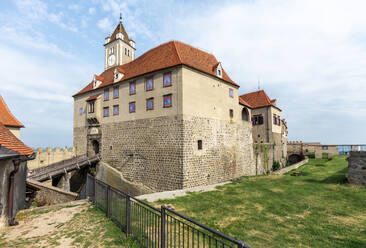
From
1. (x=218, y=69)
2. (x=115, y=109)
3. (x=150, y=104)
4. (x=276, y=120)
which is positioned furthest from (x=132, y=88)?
(x=276, y=120)

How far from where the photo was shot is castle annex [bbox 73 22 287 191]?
16.2 metres

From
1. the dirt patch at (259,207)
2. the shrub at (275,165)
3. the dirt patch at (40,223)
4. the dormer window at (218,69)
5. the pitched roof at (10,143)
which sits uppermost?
the dormer window at (218,69)

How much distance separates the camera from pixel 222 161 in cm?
1881

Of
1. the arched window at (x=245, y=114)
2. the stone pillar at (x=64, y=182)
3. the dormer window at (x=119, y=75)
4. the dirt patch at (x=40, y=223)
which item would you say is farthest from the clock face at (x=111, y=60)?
the dirt patch at (x=40, y=223)

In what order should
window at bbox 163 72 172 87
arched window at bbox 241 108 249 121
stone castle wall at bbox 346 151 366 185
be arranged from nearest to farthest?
stone castle wall at bbox 346 151 366 185 → window at bbox 163 72 172 87 → arched window at bbox 241 108 249 121

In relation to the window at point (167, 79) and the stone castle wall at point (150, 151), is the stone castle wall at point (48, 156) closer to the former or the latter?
the stone castle wall at point (150, 151)

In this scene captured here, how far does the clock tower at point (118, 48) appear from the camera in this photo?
30.6 metres

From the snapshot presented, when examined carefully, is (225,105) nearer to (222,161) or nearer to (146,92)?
(222,161)

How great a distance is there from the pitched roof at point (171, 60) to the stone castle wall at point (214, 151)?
515 cm

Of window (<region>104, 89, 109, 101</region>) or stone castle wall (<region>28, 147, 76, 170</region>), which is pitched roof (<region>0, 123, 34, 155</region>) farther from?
stone castle wall (<region>28, 147, 76, 170</region>)

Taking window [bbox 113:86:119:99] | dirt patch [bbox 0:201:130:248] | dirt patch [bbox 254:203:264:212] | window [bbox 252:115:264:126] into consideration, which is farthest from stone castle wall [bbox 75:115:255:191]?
window [bbox 252:115:264:126]

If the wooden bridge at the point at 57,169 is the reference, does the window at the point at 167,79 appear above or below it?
above

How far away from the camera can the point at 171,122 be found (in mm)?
16422

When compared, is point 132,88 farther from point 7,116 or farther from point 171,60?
point 7,116
